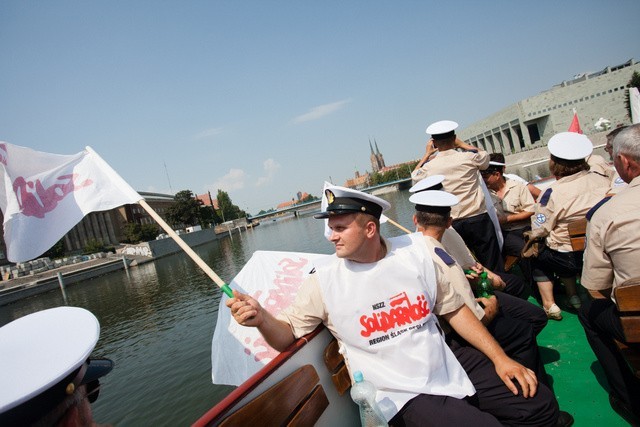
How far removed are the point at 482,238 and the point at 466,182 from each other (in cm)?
68

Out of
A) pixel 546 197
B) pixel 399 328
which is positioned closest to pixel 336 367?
pixel 399 328

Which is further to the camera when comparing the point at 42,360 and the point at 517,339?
the point at 517,339

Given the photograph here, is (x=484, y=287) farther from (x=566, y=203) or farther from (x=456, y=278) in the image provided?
(x=566, y=203)

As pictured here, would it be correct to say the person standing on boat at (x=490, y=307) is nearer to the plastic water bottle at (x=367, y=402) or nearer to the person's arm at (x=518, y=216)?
the plastic water bottle at (x=367, y=402)

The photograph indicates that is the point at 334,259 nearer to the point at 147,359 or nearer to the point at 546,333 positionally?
the point at 546,333

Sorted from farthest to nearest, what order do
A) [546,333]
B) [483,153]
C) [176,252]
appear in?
1. [176,252]
2. [483,153]
3. [546,333]

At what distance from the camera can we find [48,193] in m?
2.81

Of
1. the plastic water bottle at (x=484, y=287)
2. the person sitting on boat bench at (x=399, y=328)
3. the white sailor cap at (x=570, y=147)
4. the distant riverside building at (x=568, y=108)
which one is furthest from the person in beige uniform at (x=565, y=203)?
the distant riverside building at (x=568, y=108)

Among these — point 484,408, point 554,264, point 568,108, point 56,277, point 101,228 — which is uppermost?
point 568,108

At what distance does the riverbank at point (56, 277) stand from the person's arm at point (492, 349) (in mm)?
35283

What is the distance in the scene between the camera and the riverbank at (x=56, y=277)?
28641mm

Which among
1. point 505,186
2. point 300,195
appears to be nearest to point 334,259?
point 505,186

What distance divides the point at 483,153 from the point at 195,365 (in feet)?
27.1

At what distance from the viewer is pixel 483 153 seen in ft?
13.2
